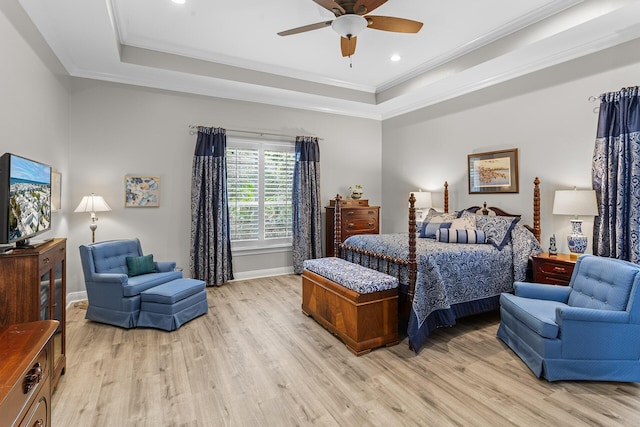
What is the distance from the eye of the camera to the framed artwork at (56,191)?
12.1 feet

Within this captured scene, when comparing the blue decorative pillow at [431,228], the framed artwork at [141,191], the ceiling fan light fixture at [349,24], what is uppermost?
the ceiling fan light fixture at [349,24]

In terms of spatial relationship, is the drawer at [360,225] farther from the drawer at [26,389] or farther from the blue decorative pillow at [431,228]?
the drawer at [26,389]

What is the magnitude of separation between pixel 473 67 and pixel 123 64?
14.9 ft

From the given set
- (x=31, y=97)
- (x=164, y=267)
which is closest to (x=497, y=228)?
(x=164, y=267)

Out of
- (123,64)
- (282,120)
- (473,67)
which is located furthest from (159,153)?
(473,67)

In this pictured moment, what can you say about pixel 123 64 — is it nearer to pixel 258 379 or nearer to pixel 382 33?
pixel 382 33

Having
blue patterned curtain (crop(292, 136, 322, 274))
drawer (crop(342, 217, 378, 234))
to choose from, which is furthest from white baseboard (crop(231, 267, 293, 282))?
drawer (crop(342, 217, 378, 234))

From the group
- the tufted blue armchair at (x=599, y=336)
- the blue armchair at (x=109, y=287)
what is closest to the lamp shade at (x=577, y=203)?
the tufted blue armchair at (x=599, y=336)

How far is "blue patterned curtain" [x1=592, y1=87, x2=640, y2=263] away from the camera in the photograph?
3.32 meters

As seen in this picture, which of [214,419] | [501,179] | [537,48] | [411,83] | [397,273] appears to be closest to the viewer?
[214,419]

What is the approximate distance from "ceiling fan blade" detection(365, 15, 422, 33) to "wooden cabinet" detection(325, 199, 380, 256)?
3.18 m

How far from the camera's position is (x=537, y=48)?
12.4ft

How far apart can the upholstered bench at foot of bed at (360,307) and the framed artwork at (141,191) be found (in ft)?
9.82

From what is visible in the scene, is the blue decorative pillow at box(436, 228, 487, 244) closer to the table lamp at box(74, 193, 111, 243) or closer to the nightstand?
the nightstand
